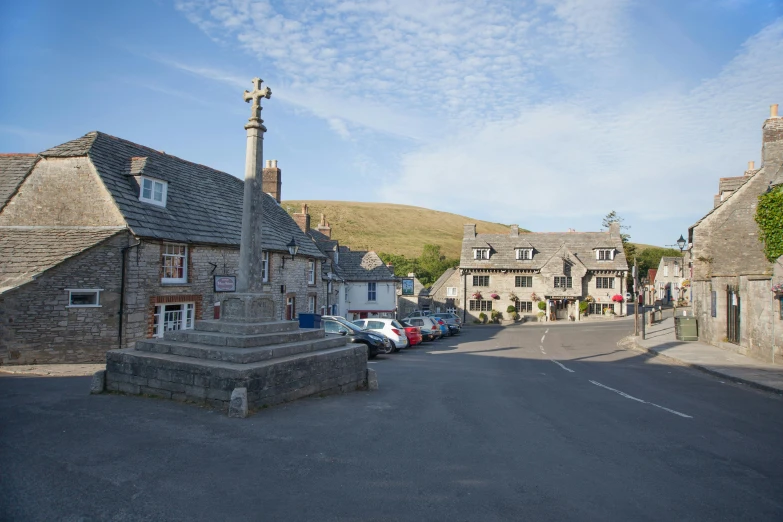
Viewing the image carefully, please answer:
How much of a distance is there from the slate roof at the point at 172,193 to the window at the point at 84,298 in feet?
7.85

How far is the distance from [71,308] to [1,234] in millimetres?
3773

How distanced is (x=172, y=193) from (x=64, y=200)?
4089 mm

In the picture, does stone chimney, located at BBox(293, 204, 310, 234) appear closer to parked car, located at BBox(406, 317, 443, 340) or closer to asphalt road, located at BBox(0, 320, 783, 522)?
parked car, located at BBox(406, 317, 443, 340)

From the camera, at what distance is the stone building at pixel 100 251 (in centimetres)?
1426

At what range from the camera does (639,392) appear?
1234 centimetres

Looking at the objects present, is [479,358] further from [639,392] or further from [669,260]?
[669,260]

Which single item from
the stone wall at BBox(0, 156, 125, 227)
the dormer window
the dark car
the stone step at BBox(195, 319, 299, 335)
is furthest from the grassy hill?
the stone step at BBox(195, 319, 299, 335)

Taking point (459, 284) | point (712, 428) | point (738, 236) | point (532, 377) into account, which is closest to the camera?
point (712, 428)

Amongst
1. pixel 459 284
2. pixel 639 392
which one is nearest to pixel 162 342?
pixel 639 392

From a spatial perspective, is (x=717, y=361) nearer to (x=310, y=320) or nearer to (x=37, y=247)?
(x=310, y=320)

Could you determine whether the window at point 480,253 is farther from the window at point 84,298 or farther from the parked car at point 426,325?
the window at point 84,298

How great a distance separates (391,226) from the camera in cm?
12681

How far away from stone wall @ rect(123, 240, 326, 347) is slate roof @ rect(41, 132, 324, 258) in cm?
60

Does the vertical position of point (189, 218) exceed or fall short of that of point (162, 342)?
it exceeds it
